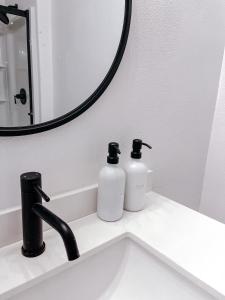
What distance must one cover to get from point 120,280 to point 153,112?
52 centimetres

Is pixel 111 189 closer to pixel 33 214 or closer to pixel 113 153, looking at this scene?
pixel 113 153

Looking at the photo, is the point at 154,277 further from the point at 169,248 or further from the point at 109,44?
the point at 109,44

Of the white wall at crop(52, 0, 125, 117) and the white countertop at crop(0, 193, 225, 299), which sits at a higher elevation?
the white wall at crop(52, 0, 125, 117)

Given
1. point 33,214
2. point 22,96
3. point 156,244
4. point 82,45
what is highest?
point 82,45

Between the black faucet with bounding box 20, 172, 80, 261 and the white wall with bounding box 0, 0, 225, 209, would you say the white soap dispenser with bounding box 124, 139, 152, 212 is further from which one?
the black faucet with bounding box 20, 172, 80, 261

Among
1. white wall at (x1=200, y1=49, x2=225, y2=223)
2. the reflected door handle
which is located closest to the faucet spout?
the reflected door handle

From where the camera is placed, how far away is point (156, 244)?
615mm

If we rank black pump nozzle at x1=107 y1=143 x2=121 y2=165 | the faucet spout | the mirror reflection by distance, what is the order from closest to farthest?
1. the faucet spout
2. the mirror reflection
3. black pump nozzle at x1=107 y1=143 x2=121 y2=165

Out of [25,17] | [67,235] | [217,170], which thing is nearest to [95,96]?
[25,17]

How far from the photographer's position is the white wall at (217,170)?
110 cm

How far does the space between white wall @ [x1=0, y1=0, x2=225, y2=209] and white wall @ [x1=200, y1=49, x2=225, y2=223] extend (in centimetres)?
5

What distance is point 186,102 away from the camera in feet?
3.05

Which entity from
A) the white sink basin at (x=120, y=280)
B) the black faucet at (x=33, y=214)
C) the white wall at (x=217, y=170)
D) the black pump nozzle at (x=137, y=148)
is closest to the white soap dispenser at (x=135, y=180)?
the black pump nozzle at (x=137, y=148)

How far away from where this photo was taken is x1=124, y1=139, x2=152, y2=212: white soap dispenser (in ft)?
2.37
